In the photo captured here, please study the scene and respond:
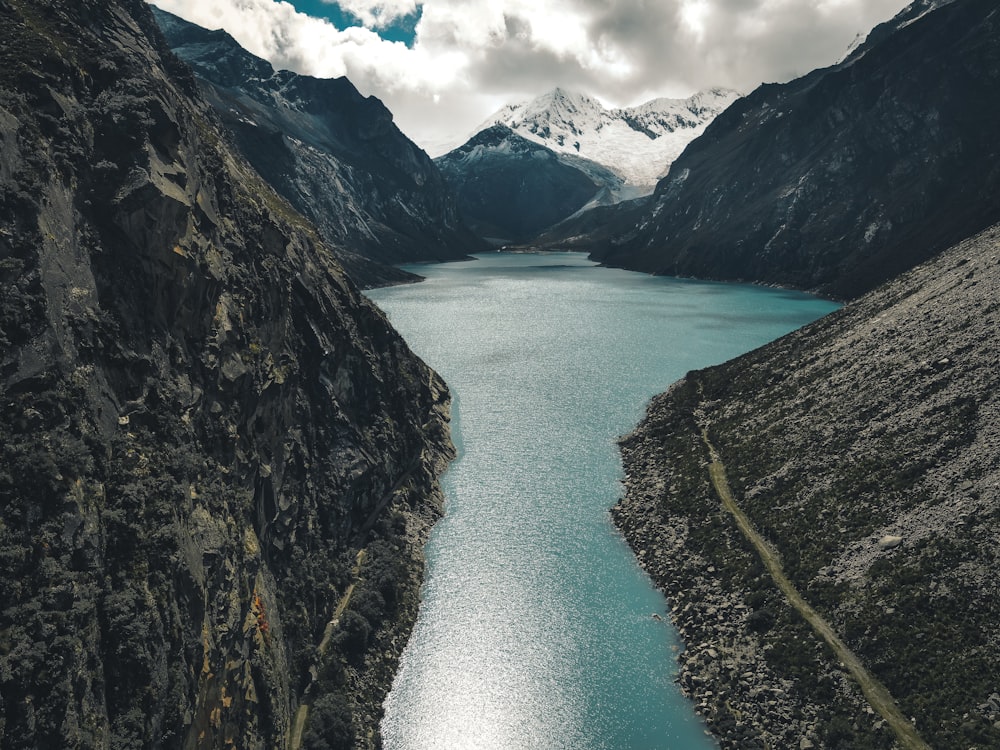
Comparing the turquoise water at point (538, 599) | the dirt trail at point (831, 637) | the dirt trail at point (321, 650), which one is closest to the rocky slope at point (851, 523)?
the dirt trail at point (831, 637)

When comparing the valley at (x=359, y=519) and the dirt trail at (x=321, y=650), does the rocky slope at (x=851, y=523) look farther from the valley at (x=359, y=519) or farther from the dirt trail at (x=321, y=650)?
the dirt trail at (x=321, y=650)

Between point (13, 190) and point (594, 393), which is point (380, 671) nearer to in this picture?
point (13, 190)

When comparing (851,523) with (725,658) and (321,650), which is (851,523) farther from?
(321,650)

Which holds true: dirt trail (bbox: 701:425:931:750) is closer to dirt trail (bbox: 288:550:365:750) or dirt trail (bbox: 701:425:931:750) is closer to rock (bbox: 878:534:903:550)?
rock (bbox: 878:534:903:550)

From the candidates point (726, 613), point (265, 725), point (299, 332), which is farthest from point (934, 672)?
point (299, 332)

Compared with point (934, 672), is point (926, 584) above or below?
above

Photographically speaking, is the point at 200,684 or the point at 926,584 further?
the point at 926,584
